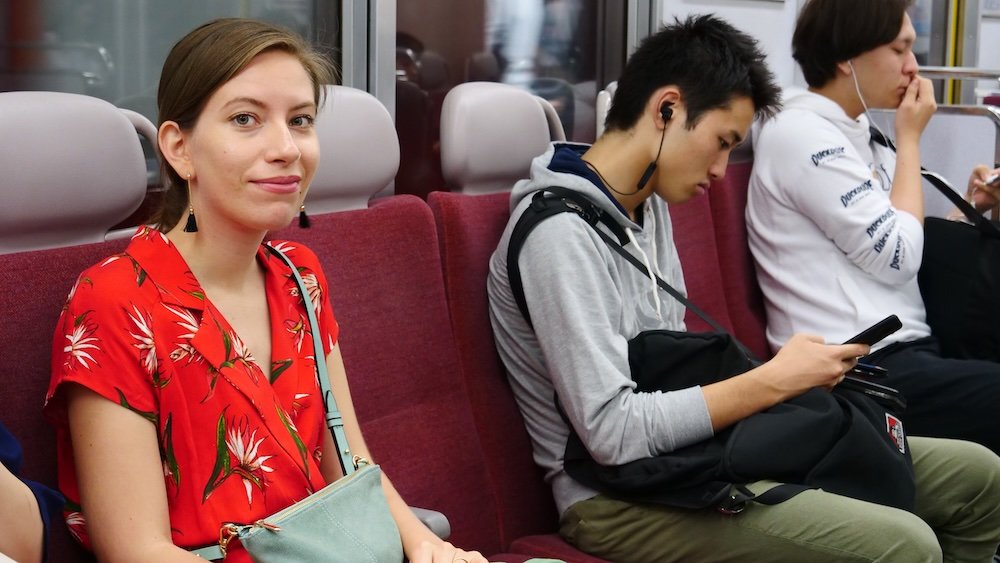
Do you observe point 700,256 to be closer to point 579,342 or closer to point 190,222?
A: point 579,342

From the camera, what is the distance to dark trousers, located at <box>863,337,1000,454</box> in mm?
2438

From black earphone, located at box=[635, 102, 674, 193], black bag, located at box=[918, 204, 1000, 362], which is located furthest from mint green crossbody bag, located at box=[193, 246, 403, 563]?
black bag, located at box=[918, 204, 1000, 362]

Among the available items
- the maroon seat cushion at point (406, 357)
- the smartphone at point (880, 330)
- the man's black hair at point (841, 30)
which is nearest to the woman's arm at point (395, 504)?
the maroon seat cushion at point (406, 357)

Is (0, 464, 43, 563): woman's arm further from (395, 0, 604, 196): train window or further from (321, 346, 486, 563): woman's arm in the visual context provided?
(395, 0, 604, 196): train window

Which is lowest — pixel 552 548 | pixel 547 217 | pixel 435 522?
pixel 552 548

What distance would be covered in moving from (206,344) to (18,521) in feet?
0.93

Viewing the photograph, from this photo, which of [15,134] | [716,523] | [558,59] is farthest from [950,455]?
[15,134]

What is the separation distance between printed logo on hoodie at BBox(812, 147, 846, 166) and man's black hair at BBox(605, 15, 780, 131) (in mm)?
485

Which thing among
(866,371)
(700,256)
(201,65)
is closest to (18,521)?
(201,65)

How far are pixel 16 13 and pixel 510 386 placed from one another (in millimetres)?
1023

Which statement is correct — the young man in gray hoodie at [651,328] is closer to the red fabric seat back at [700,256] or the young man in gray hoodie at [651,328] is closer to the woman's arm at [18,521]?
the red fabric seat back at [700,256]

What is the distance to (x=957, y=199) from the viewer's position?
2.74 metres

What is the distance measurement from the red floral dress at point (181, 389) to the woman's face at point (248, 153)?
86 mm

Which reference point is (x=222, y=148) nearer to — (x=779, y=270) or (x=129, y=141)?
(x=129, y=141)
